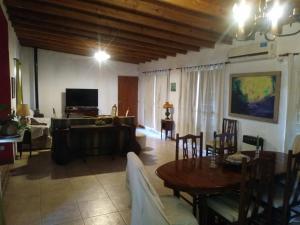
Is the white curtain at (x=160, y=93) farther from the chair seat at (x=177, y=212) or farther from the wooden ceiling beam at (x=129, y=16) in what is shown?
the chair seat at (x=177, y=212)

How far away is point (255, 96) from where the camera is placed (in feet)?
14.5

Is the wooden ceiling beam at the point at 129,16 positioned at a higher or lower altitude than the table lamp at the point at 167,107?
higher

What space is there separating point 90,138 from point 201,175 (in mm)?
3521

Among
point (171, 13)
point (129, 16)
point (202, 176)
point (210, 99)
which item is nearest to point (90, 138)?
point (129, 16)

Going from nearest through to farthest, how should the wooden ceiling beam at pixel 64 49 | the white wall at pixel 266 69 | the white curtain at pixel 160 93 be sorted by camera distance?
1. the white wall at pixel 266 69
2. the wooden ceiling beam at pixel 64 49
3. the white curtain at pixel 160 93

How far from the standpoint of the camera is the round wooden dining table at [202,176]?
2096 mm

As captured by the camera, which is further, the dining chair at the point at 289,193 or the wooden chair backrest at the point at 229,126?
the wooden chair backrest at the point at 229,126

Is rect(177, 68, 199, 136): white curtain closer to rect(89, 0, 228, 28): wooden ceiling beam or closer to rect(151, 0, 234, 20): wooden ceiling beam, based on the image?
rect(89, 0, 228, 28): wooden ceiling beam

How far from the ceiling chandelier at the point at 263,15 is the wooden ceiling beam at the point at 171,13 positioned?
4.51 ft

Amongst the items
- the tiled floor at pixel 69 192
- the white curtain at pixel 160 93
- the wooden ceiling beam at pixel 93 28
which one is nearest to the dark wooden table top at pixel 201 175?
the tiled floor at pixel 69 192

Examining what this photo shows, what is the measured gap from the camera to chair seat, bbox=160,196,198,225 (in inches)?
79.1

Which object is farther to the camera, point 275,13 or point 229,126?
point 229,126

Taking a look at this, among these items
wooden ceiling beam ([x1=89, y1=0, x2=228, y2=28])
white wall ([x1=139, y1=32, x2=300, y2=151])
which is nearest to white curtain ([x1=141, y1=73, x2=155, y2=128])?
white wall ([x1=139, y1=32, x2=300, y2=151])

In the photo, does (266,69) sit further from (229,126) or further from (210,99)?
(210,99)
